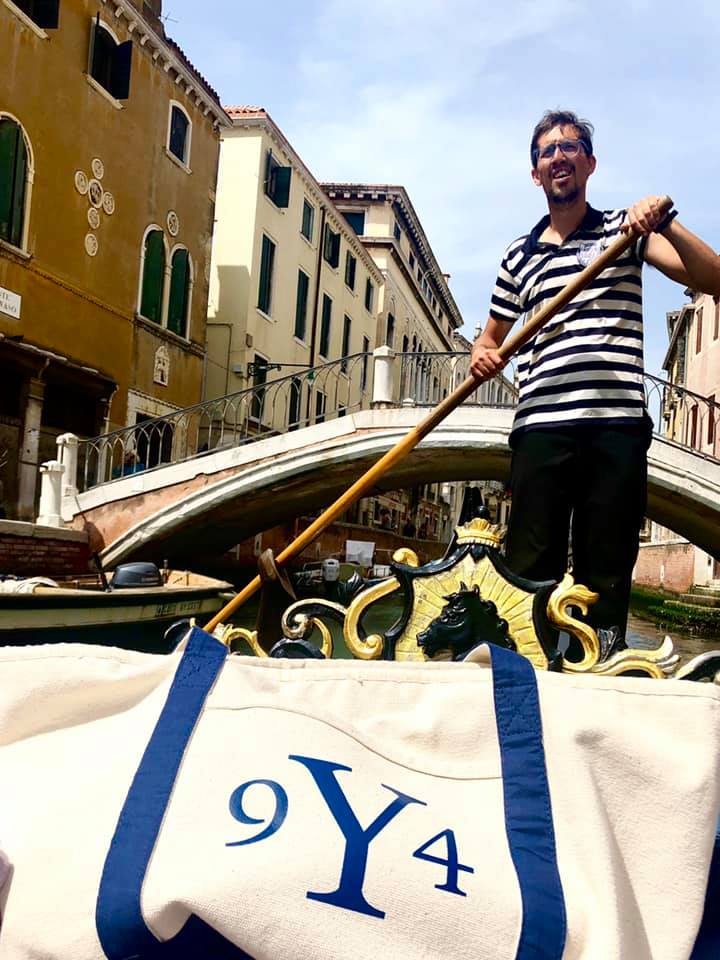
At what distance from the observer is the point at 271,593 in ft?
4.44

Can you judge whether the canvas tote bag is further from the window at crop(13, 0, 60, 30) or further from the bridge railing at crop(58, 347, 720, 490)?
the window at crop(13, 0, 60, 30)

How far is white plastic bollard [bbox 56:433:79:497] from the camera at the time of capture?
6855 mm

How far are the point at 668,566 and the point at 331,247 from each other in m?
6.77

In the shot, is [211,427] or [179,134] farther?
[179,134]

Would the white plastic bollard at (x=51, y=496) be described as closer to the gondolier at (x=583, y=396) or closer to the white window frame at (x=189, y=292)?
the white window frame at (x=189, y=292)

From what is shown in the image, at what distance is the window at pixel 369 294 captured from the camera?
15.9 metres

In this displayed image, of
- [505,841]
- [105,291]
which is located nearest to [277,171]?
[105,291]

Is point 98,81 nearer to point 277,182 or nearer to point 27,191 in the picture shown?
point 27,191

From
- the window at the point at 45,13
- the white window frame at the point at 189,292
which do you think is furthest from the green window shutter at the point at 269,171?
the window at the point at 45,13

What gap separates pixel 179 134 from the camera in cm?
941

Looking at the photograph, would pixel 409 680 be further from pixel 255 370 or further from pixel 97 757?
pixel 255 370

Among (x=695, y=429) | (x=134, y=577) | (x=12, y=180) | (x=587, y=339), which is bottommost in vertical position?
(x=134, y=577)

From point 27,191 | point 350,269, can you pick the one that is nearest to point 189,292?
point 27,191

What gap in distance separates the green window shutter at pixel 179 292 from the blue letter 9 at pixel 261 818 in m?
9.04
